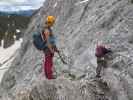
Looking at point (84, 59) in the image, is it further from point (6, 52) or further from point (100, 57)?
A: point (6, 52)

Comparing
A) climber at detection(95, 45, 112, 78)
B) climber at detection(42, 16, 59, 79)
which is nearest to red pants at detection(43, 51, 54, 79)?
climber at detection(42, 16, 59, 79)

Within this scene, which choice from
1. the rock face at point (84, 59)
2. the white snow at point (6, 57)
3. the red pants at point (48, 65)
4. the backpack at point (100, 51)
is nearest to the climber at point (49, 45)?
the red pants at point (48, 65)

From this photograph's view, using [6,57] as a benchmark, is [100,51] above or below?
above

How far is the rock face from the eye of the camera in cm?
742

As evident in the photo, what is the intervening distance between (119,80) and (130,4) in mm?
4032

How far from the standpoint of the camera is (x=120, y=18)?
1099 centimetres

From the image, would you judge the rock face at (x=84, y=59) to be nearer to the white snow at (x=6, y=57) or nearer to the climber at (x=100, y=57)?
the climber at (x=100, y=57)

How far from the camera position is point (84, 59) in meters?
10.1

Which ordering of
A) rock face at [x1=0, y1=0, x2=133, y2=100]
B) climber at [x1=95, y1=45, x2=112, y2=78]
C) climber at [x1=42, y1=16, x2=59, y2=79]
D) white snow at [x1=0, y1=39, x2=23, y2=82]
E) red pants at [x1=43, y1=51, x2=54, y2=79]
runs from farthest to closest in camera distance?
white snow at [x1=0, y1=39, x2=23, y2=82] → red pants at [x1=43, y1=51, x2=54, y2=79] → climber at [x1=42, y1=16, x2=59, y2=79] → climber at [x1=95, y1=45, x2=112, y2=78] → rock face at [x1=0, y1=0, x2=133, y2=100]

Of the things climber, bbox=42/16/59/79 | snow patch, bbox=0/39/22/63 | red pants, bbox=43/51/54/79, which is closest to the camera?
climber, bbox=42/16/59/79

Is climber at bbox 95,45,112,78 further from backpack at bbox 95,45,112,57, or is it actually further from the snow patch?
the snow patch

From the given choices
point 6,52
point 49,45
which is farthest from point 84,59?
point 6,52

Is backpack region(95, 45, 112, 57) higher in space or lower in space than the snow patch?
higher

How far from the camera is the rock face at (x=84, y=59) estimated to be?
7.42 metres
